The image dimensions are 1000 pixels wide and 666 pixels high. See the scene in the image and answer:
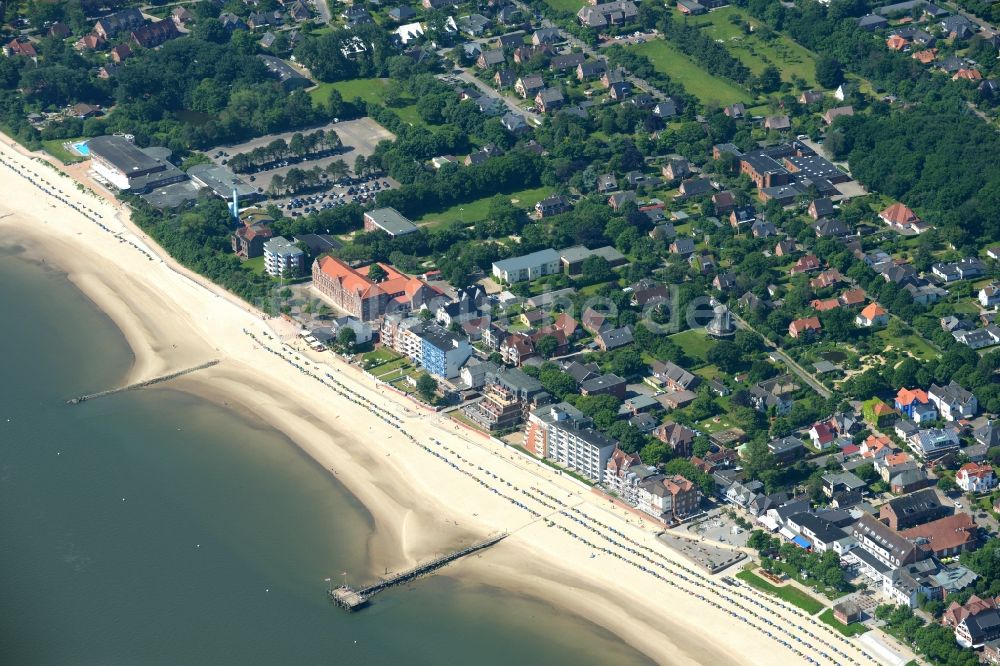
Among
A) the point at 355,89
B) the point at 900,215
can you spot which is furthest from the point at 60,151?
the point at 900,215

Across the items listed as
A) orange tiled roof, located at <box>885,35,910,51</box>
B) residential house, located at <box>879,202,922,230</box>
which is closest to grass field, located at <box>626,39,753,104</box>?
orange tiled roof, located at <box>885,35,910,51</box>

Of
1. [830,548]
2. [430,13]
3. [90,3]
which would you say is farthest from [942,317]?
[90,3]

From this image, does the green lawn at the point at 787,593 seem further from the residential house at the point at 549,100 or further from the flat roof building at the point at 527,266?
the residential house at the point at 549,100

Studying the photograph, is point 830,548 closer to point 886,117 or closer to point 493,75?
point 886,117

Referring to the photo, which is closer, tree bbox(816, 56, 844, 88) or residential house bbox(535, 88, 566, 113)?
residential house bbox(535, 88, 566, 113)

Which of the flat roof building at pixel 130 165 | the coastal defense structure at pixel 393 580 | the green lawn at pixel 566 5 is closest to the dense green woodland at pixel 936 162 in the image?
Result: the green lawn at pixel 566 5

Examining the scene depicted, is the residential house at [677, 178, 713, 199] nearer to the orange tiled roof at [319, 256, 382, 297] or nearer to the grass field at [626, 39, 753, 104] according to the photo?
the grass field at [626, 39, 753, 104]
